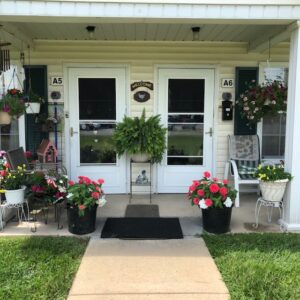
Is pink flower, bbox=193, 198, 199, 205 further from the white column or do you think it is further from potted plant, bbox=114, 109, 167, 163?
potted plant, bbox=114, 109, 167, 163

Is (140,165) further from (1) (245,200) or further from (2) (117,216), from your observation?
(1) (245,200)

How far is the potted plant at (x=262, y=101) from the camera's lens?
192 inches

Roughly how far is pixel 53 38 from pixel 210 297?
4036 millimetres

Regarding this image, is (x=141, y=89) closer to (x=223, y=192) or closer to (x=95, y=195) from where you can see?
(x=95, y=195)

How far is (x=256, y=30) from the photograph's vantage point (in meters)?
4.67

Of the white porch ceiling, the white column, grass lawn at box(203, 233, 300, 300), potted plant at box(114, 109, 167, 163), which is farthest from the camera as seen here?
potted plant at box(114, 109, 167, 163)

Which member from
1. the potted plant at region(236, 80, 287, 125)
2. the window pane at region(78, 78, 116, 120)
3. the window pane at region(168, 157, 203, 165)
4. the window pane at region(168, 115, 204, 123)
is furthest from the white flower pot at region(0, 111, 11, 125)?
the potted plant at region(236, 80, 287, 125)

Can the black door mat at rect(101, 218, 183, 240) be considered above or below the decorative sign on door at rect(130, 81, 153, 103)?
below

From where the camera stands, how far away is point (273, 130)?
552cm

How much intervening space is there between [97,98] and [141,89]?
25.7 inches

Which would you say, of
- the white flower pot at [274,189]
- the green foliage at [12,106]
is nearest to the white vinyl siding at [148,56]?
the green foliage at [12,106]

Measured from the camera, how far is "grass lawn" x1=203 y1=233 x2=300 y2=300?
8.81ft

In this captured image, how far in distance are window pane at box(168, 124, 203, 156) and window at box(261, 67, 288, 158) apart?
0.95m

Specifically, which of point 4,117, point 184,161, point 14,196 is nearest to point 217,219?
point 184,161
